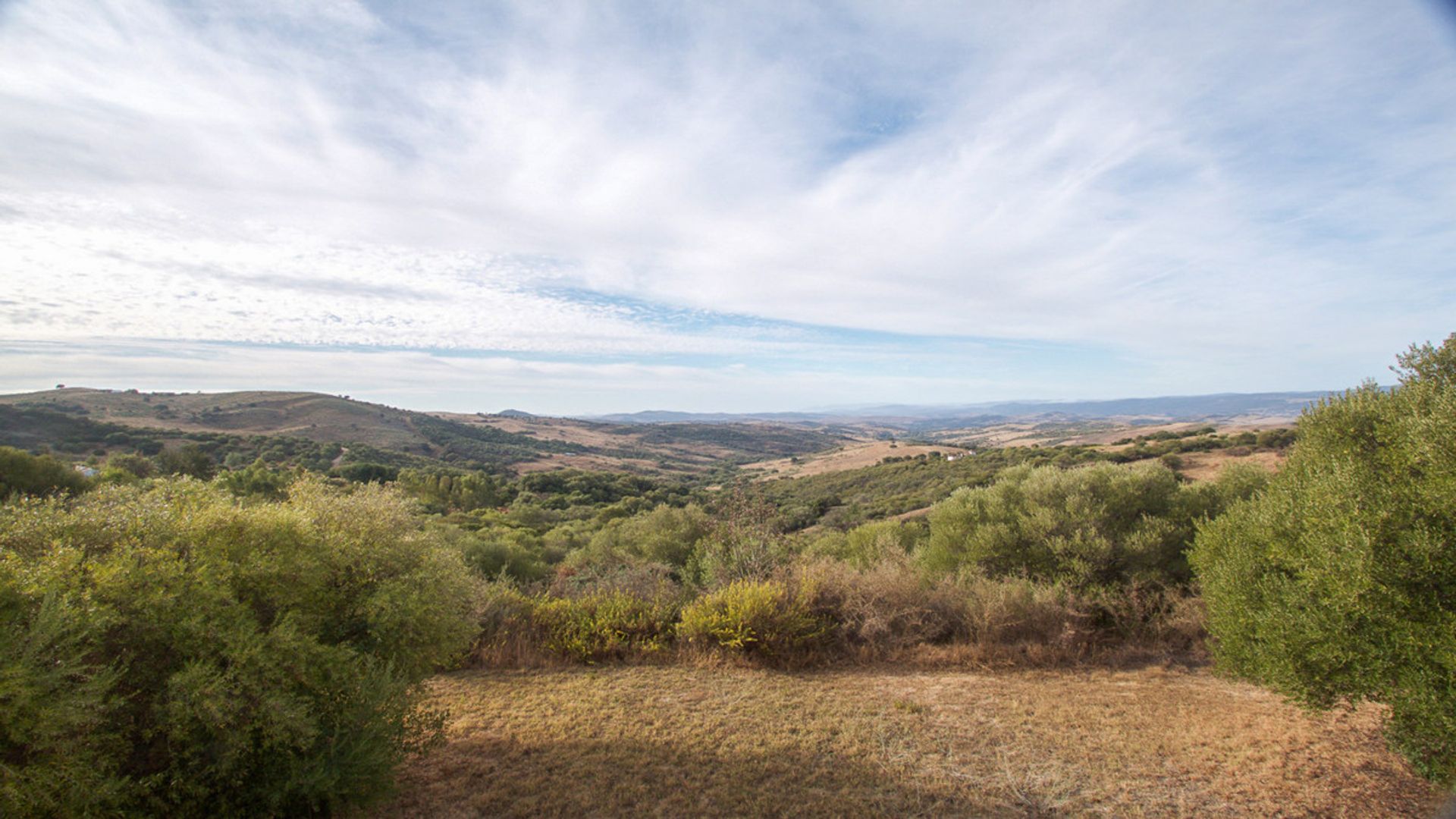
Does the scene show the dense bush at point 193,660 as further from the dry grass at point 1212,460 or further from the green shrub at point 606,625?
the dry grass at point 1212,460

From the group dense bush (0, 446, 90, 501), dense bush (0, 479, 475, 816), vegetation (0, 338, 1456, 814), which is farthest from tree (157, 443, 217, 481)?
dense bush (0, 479, 475, 816)

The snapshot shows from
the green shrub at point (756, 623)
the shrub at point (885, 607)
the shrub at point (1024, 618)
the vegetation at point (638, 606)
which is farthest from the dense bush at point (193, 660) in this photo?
the shrub at point (1024, 618)

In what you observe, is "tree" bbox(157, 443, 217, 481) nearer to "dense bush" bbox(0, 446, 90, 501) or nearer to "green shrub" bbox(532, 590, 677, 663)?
"dense bush" bbox(0, 446, 90, 501)

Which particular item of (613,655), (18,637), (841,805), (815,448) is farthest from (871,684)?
(815,448)

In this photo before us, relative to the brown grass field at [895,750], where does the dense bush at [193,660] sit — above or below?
above

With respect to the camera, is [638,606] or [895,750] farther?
[638,606]

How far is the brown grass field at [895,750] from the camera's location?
5.25m

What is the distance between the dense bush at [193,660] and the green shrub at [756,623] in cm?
444

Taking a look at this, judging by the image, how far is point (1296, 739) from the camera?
625 centimetres

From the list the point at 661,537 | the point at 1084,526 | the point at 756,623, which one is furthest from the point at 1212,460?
the point at 756,623

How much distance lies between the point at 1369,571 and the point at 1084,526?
630cm

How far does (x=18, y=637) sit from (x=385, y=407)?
96.1 meters

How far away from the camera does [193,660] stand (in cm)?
396

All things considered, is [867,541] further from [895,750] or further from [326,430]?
[326,430]
